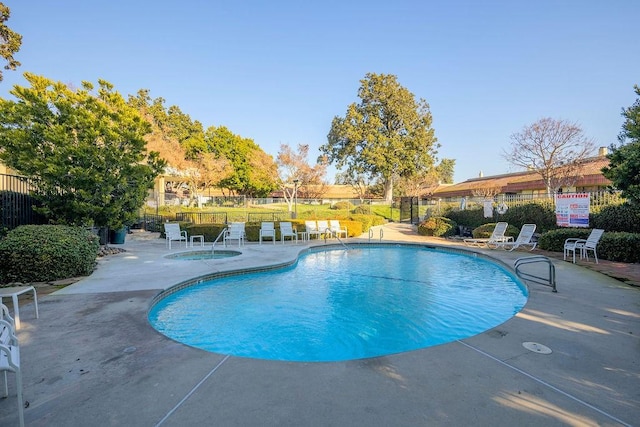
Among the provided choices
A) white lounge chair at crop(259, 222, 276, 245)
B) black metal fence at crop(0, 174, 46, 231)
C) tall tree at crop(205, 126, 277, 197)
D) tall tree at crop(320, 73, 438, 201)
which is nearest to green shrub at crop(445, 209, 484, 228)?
white lounge chair at crop(259, 222, 276, 245)

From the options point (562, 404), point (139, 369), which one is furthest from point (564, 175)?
point (139, 369)

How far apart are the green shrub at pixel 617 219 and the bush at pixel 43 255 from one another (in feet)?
45.9

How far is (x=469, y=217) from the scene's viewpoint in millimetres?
16031

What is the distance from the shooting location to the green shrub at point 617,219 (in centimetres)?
937

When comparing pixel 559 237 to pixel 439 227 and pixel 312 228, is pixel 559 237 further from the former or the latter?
pixel 312 228

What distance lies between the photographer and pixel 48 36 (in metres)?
11.6

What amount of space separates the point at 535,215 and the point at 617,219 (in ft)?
9.85

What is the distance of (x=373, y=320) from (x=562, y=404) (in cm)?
288

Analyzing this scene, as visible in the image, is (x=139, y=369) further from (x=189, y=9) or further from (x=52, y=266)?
(x=189, y=9)

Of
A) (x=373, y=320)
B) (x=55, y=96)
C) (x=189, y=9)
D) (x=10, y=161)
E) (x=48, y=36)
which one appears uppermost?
(x=189, y=9)

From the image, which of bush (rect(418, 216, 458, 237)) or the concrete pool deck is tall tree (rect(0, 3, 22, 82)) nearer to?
the concrete pool deck

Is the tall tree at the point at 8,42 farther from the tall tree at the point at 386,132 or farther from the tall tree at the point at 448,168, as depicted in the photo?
the tall tree at the point at 448,168

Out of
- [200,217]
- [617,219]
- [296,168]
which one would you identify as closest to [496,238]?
[617,219]

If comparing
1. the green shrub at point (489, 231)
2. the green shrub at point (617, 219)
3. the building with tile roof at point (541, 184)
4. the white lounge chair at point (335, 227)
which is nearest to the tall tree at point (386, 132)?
the building with tile roof at point (541, 184)
